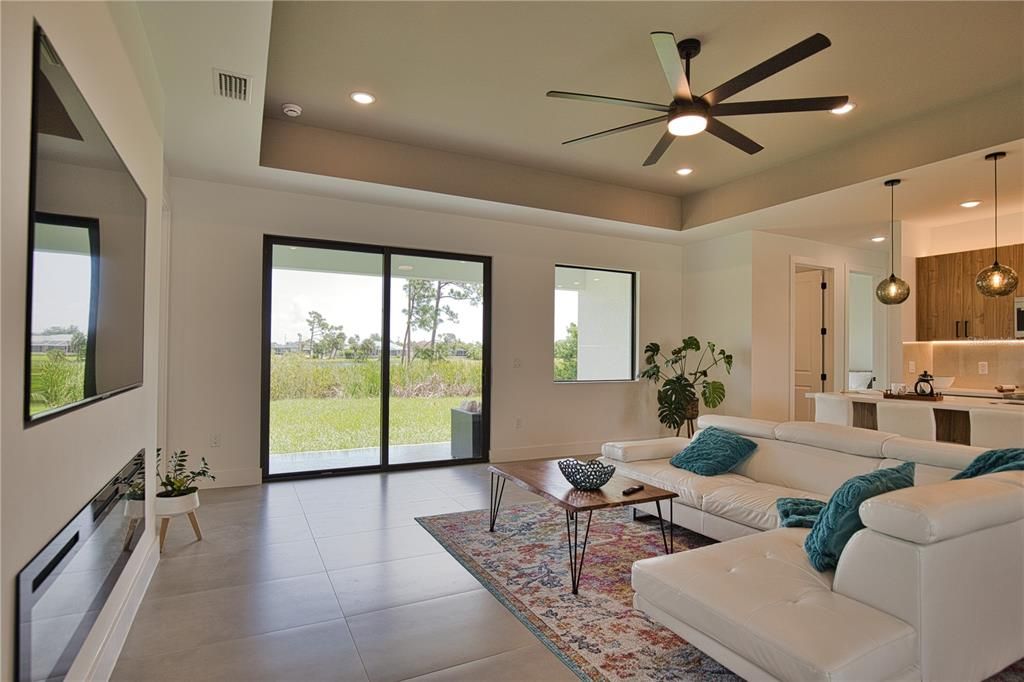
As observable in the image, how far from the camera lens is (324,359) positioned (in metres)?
5.42

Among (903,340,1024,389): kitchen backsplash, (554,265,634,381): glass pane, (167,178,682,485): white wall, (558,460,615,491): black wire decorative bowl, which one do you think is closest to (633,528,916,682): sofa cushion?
(558,460,615,491): black wire decorative bowl

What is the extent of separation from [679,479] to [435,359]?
9.96 feet

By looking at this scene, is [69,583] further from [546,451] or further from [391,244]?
[546,451]

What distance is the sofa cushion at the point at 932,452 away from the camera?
2.82 m

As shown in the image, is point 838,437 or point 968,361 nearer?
point 838,437

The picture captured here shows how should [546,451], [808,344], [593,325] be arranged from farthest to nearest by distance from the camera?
[808,344] → [593,325] → [546,451]

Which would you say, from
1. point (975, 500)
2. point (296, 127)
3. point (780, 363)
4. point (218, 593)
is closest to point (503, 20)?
point (296, 127)

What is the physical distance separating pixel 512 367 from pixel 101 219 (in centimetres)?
474

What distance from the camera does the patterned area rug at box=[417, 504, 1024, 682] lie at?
87.1 inches

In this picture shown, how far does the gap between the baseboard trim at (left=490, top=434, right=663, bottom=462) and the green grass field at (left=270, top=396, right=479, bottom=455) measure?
2.04 feet

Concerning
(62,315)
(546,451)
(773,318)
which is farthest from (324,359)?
(773,318)

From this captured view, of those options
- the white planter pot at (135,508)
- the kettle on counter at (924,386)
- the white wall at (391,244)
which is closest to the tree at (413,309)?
the white wall at (391,244)

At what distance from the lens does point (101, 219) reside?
1835 mm

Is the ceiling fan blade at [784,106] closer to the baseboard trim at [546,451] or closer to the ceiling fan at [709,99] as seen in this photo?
the ceiling fan at [709,99]
